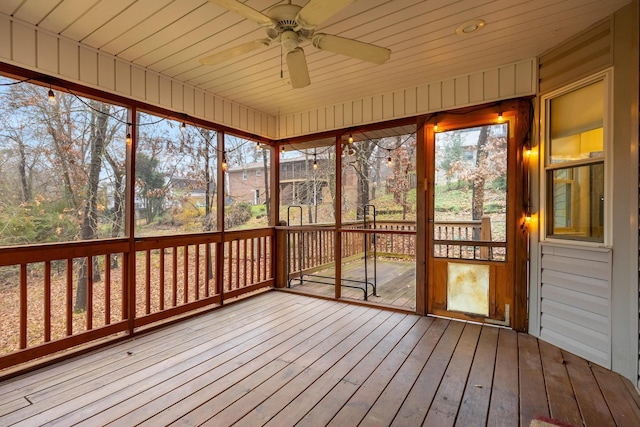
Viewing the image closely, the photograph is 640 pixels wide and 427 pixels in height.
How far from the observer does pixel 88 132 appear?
3695mm

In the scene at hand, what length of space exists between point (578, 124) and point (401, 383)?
2826 mm

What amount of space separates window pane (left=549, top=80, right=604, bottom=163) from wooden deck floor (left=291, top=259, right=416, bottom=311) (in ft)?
7.88

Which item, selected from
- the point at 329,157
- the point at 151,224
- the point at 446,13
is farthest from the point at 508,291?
the point at 151,224

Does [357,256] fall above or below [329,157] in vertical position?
below

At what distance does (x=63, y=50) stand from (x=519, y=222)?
15.3ft

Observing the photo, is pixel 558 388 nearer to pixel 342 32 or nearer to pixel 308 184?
pixel 342 32

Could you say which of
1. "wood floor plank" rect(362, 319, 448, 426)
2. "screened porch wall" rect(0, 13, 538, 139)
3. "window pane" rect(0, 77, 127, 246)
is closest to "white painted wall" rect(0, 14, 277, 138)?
"screened porch wall" rect(0, 13, 538, 139)

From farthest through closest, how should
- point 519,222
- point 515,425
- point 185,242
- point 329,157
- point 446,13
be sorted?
point 329,157
point 185,242
point 519,222
point 446,13
point 515,425

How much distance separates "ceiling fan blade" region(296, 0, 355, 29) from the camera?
148cm

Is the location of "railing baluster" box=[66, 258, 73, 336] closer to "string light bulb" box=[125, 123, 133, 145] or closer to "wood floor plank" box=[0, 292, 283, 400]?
"wood floor plank" box=[0, 292, 283, 400]

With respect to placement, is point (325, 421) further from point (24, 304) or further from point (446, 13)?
point (446, 13)

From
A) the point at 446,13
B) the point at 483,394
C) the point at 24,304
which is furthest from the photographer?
the point at 24,304

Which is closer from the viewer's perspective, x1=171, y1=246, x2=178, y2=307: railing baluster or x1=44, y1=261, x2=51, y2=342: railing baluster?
x1=44, y1=261, x2=51, y2=342: railing baluster

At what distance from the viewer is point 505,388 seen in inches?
82.4
